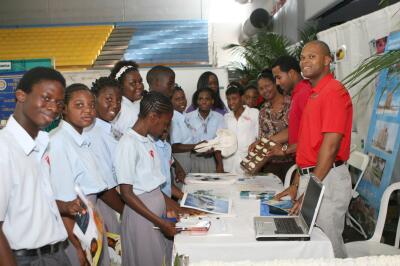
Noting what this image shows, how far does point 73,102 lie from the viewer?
7.71 feet

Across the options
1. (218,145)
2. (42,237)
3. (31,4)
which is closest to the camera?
(42,237)

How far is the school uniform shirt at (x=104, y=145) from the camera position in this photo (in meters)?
2.64

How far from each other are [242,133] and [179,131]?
1.99ft

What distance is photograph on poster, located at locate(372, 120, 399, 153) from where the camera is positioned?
3.17m

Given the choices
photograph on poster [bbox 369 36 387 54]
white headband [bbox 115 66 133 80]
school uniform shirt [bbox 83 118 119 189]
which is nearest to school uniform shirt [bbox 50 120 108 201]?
school uniform shirt [bbox 83 118 119 189]

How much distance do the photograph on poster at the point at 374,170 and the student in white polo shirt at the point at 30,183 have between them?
2.48 metres

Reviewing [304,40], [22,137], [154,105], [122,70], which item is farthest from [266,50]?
[22,137]

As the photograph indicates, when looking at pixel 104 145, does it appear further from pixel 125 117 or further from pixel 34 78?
pixel 34 78

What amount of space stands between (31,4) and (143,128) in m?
12.5

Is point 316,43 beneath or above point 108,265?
above

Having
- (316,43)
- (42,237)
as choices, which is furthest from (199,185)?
(42,237)

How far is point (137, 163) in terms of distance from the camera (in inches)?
94.3

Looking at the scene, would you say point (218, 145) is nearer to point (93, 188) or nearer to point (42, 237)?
point (93, 188)

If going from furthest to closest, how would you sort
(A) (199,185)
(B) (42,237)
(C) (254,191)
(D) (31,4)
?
1. (D) (31,4)
2. (A) (199,185)
3. (C) (254,191)
4. (B) (42,237)
